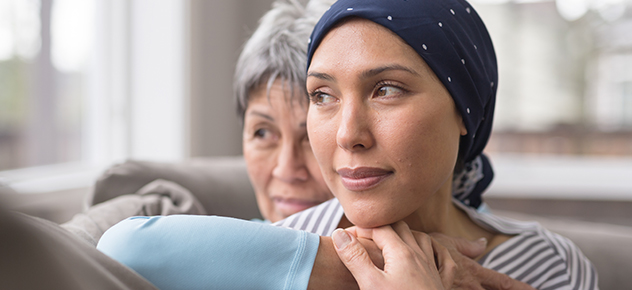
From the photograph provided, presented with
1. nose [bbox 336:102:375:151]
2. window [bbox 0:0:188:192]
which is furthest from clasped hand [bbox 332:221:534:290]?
window [bbox 0:0:188:192]

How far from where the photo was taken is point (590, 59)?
9.58 feet

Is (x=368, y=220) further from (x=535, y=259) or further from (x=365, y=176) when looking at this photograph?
(x=535, y=259)

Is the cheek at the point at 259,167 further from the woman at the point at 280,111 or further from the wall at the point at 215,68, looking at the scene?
the wall at the point at 215,68

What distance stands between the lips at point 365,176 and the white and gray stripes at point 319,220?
0.38 feet

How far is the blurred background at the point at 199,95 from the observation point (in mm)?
1824

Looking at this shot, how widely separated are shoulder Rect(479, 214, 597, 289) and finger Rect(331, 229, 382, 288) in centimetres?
35

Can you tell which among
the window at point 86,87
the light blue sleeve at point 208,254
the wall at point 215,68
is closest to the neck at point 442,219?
the light blue sleeve at point 208,254

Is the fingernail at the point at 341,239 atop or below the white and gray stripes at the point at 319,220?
atop

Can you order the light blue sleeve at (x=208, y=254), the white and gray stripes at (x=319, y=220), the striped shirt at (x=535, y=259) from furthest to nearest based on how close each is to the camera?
the striped shirt at (x=535, y=259)
the white and gray stripes at (x=319, y=220)
the light blue sleeve at (x=208, y=254)

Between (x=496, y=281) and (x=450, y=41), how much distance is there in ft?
1.30

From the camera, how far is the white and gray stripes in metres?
0.78

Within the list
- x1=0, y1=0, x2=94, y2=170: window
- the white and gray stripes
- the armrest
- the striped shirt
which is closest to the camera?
the white and gray stripes

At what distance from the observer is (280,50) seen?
100 cm

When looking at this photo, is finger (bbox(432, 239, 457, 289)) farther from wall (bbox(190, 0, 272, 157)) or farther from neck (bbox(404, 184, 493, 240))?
wall (bbox(190, 0, 272, 157))
